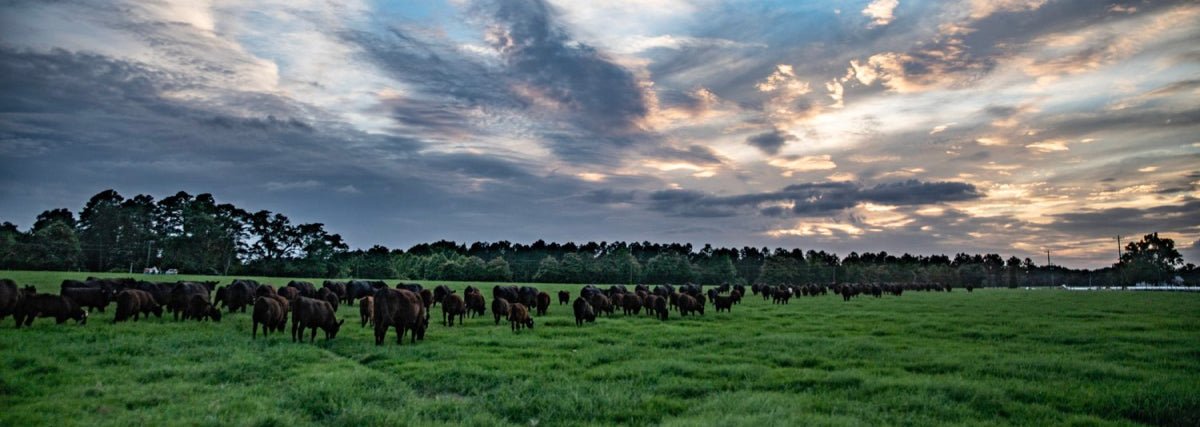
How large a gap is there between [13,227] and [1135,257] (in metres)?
217

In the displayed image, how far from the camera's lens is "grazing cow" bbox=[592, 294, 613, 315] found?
107 ft

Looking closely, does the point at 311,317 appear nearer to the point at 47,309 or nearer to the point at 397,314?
the point at 397,314

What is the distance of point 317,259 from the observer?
110 metres

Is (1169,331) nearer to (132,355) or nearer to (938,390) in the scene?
(938,390)

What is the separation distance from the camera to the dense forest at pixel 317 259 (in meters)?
88.3

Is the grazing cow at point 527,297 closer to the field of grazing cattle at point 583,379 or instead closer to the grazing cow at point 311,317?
the field of grazing cattle at point 583,379

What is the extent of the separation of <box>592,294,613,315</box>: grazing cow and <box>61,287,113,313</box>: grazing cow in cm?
2184

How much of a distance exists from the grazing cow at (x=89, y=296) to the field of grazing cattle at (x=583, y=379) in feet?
13.1

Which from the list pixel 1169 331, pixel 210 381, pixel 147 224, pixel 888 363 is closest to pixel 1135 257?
pixel 1169 331

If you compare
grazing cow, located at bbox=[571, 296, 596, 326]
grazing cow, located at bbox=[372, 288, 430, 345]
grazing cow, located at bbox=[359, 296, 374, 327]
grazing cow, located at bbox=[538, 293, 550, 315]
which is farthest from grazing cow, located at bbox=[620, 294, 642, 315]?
grazing cow, located at bbox=[372, 288, 430, 345]

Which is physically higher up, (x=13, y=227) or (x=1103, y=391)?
(x=13, y=227)

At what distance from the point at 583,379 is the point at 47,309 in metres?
19.1

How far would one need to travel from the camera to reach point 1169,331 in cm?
2288

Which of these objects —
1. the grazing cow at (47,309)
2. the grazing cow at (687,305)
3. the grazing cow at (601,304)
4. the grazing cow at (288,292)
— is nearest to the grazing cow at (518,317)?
the grazing cow at (601,304)
